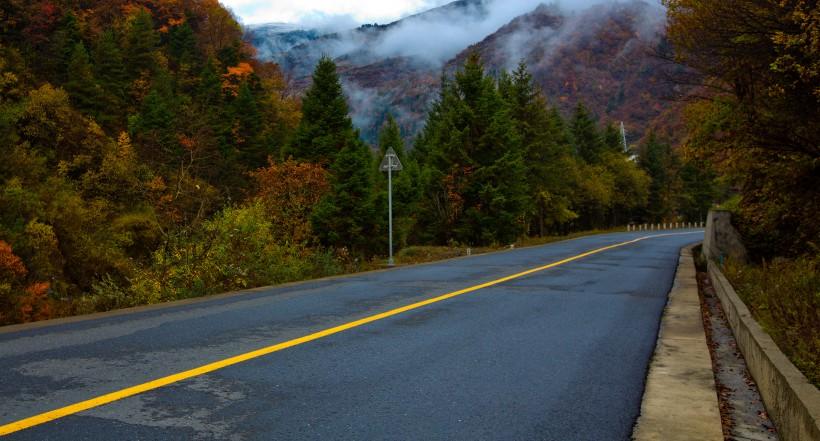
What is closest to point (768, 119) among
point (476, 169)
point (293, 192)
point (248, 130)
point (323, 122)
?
point (476, 169)

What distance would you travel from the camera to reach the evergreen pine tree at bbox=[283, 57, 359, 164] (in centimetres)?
4256

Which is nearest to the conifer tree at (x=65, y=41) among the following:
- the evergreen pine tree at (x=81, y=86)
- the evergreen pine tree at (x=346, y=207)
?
the evergreen pine tree at (x=81, y=86)

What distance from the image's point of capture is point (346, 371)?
15.8ft

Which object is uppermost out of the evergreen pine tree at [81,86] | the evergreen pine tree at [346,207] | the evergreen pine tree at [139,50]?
the evergreen pine tree at [139,50]

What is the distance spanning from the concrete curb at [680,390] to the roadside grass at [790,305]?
678mm

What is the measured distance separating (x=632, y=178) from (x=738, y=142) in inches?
2501

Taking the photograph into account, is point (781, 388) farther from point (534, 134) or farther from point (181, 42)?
point (181, 42)

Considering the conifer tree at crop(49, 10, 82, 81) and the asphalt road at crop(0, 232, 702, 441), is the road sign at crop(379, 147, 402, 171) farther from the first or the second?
the conifer tree at crop(49, 10, 82, 81)

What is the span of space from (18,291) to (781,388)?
910 inches

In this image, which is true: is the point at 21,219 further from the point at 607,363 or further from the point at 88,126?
the point at 607,363

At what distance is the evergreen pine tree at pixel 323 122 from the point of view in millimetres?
42562

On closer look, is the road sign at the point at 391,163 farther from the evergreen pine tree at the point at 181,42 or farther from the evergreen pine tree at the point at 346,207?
the evergreen pine tree at the point at 181,42

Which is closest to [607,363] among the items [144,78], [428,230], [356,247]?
[356,247]

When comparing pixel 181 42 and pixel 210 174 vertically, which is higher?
pixel 181 42
